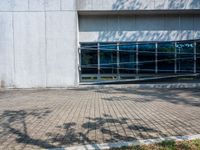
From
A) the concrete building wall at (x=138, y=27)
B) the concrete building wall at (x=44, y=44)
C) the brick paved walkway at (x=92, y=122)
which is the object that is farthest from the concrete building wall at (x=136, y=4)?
the brick paved walkway at (x=92, y=122)

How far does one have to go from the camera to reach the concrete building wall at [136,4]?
19.0 m

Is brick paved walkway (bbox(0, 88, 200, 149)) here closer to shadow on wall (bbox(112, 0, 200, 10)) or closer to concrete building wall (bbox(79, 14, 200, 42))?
shadow on wall (bbox(112, 0, 200, 10))

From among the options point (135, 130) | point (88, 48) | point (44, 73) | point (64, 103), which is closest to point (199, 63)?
point (88, 48)

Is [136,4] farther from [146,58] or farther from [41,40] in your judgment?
[41,40]

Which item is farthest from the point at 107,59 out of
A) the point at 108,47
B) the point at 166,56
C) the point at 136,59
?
the point at 166,56

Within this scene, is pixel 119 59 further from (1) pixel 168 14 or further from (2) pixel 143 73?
(1) pixel 168 14

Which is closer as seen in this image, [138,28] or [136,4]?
[136,4]

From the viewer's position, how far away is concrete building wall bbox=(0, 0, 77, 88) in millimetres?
18812

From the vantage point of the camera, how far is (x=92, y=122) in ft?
28.3

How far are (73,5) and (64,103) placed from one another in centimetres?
811

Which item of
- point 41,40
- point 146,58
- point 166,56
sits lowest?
point 146,58

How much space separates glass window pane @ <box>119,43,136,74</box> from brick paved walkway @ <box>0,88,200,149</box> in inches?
318

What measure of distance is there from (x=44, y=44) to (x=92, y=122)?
11.1 meters

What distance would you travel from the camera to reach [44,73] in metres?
18.9
